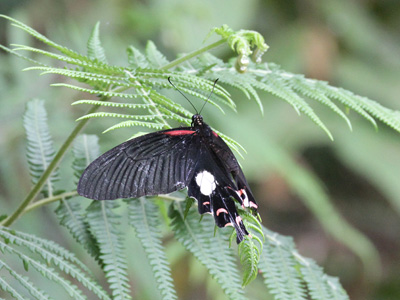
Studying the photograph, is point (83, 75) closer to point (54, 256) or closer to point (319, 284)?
point (54, 256)

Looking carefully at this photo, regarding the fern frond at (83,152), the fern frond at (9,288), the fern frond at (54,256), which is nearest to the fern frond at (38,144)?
the fern frond at (83,152)

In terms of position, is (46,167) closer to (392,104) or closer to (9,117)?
(9,117)

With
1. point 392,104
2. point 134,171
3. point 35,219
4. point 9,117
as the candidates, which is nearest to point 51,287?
point 35,219

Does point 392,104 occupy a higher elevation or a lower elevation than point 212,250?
higher

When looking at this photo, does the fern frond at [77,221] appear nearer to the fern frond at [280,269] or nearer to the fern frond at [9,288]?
the fern frond at [9,288]

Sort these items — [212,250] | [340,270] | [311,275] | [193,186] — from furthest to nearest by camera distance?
[340,270]
[311,275]
[212,250]
[193,186]

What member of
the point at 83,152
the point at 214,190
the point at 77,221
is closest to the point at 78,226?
the point at 77,221
